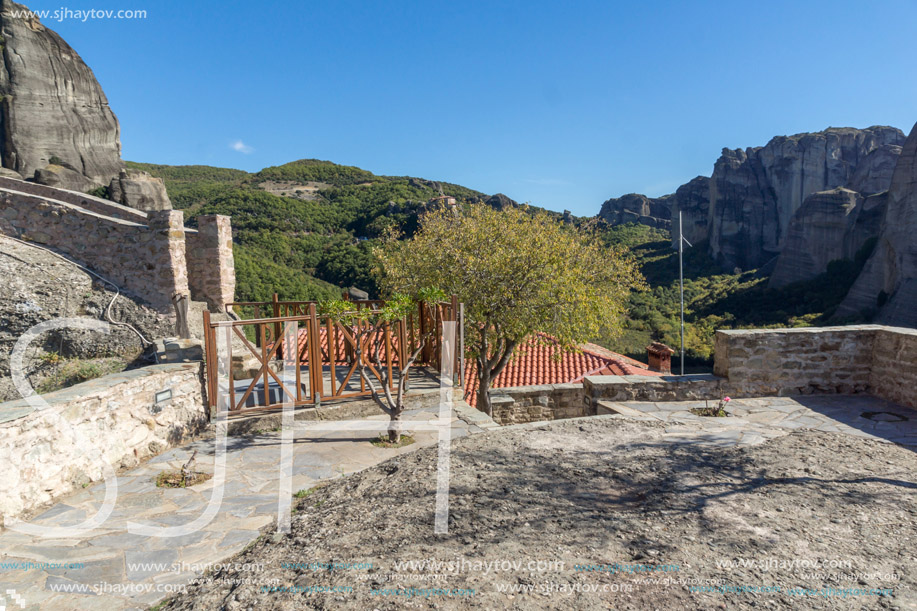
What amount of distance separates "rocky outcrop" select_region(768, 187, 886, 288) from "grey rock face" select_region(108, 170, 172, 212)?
→ 4841 centimetres

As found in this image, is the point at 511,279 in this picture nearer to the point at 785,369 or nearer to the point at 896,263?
the point at 785,369

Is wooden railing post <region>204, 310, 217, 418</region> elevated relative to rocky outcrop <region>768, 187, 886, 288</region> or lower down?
lower down

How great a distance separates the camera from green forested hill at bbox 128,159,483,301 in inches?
965

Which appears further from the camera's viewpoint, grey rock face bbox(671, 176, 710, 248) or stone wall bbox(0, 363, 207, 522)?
grey rock face bbox(671, 176, 710, 248)

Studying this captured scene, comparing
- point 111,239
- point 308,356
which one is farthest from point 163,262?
point 308,356

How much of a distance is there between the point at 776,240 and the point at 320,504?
74761 mm

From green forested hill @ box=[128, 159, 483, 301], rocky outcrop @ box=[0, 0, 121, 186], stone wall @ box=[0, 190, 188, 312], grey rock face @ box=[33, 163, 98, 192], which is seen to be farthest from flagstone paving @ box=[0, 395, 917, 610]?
rocky outcrop @ box=[0, 0, 121, 186]

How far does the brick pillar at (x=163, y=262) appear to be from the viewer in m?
7.37

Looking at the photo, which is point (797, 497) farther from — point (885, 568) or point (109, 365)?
point (109, 365)

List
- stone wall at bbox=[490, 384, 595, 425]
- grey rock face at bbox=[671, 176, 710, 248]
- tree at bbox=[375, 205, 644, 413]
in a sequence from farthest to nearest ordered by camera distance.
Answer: grey rock face at bbox=[671, 176, 710, 248], tree at bbox=[375, 205, 644, 413], stone wall at bbox=[490, 384, 595, 425]

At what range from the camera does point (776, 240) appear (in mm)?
63906

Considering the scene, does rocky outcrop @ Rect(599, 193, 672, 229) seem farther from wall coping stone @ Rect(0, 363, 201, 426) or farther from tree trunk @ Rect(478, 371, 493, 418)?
wall coping stone @ Rect(0, 363, 201, 426)

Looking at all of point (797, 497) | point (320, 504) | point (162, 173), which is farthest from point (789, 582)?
point (162, 173)

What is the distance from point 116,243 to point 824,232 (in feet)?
191
